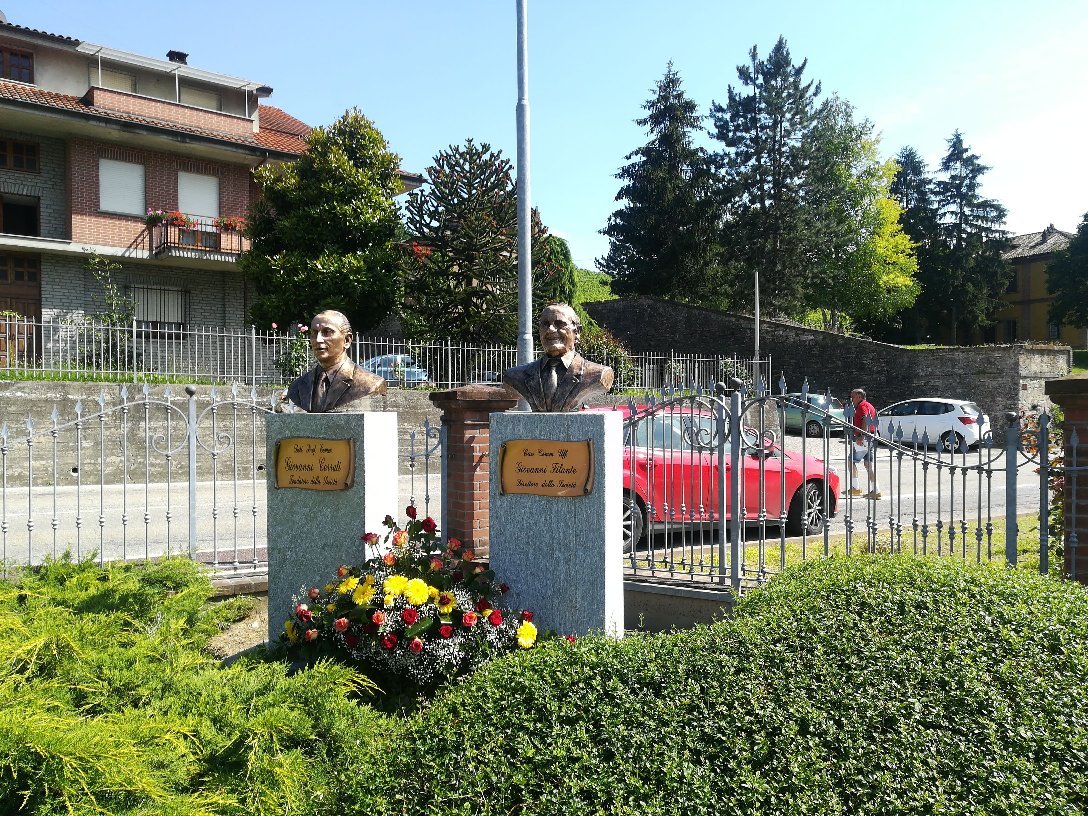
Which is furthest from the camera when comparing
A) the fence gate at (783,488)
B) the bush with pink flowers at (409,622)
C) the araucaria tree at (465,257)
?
the araucaria tree at (465,257)

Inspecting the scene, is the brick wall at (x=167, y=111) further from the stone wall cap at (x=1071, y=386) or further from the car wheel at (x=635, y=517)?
the stone wall cap at (x=1071, y=386)

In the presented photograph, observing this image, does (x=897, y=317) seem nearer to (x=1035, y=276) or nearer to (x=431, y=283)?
(x=1035, y=276)

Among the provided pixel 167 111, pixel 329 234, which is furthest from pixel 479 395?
pixel 167 111

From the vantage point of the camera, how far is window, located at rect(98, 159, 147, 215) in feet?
76.6

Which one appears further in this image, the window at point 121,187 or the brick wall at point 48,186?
the window at point 121,187

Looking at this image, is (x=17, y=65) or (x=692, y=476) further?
(x=17, y=65)

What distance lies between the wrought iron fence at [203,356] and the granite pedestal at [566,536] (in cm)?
939

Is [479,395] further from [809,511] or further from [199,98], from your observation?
[199,98]

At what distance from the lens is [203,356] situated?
14586mm

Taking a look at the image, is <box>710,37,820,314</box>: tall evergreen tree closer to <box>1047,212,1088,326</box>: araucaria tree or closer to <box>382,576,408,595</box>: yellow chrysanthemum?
<box>1047,212,1088,326</box>: araucaria tree

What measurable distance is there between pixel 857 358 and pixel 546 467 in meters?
25.5

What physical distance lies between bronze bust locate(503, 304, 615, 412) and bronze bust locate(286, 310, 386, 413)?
3.77ft

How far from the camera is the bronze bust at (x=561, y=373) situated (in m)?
4.94

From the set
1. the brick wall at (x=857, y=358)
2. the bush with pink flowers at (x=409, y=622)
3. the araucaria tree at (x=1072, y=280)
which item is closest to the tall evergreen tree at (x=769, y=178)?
the brick wall at (x=857, y=358)
